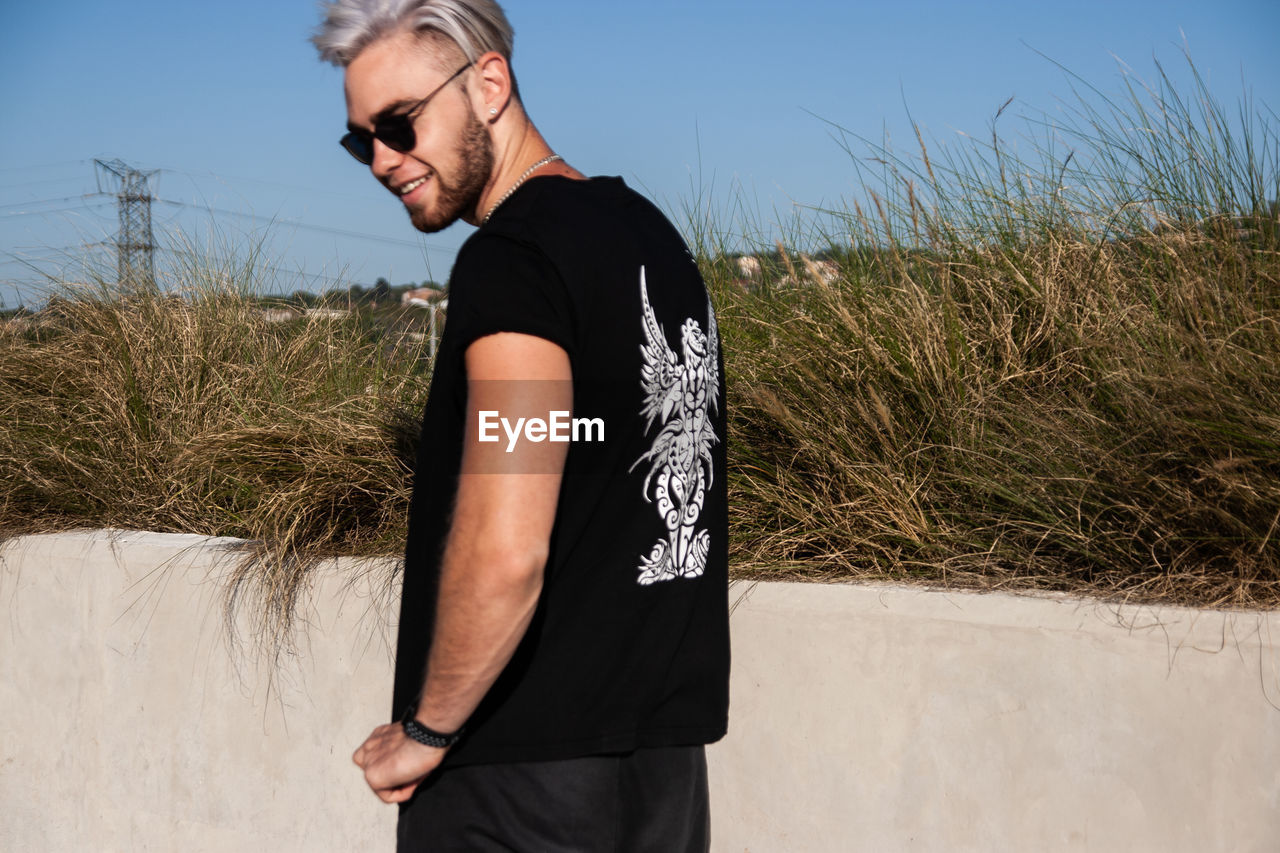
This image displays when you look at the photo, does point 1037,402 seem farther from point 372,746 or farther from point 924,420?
point 372,746

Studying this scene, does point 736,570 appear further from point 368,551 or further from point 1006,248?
point 1006,248

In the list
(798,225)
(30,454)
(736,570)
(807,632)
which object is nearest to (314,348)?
(30,454)

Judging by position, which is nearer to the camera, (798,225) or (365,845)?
(365,845)

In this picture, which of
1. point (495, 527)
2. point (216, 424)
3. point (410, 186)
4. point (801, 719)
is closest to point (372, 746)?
point (495, 527)

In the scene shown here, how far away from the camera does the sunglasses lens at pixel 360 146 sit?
165cm

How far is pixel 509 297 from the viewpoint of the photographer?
4.38ft

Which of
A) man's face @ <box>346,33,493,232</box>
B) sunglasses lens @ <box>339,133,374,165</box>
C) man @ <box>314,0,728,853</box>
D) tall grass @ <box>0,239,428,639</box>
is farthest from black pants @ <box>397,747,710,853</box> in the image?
tall grass @ <box>0,239,428,639</box>

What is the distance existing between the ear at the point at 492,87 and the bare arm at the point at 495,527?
45cm

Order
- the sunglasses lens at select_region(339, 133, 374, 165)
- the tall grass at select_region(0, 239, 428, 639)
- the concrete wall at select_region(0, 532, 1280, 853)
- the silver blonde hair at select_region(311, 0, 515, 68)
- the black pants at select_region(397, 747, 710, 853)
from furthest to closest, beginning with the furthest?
the tall grass at select_region(0, 239, 428, 639) → the concrete wall at select_region(0, 532, 1280, 853) → the sunglasses lens at select_region(339, 133, 374, 165) → the silver blonde hair at select_region(311, 0, 515, 68) → the black pants at select_region(397, 747, 710, 853)

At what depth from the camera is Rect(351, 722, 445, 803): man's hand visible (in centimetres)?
140

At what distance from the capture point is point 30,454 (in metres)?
4.14

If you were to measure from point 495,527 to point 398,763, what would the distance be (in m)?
0.37

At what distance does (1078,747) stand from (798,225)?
2.69m

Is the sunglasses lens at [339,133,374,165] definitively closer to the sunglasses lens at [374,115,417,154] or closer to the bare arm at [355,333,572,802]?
the sunglasses lens at [374,115,417,154]
